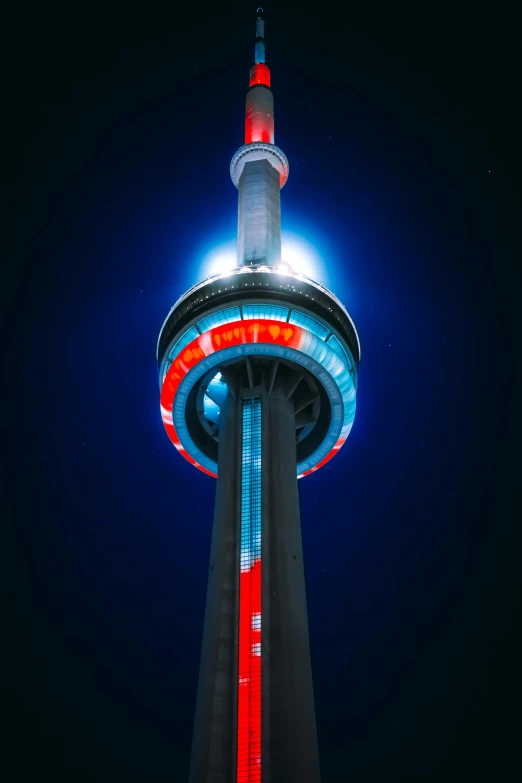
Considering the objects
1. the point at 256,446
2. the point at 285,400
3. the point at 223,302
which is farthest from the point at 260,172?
the point at 256,446

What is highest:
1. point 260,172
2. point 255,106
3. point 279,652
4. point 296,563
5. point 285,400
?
point 255,106

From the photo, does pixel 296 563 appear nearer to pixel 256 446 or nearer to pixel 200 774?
pixel 256 446

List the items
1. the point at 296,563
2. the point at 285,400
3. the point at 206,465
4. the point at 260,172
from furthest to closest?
1. the point at 260,172
2. the point at 206,465
3. the point at 285,400
4. the point at 296,563

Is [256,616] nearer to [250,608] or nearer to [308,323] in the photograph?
[250,608]

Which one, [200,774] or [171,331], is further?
[171,331]

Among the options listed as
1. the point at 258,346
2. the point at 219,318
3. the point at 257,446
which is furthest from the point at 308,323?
the point at 257,446
